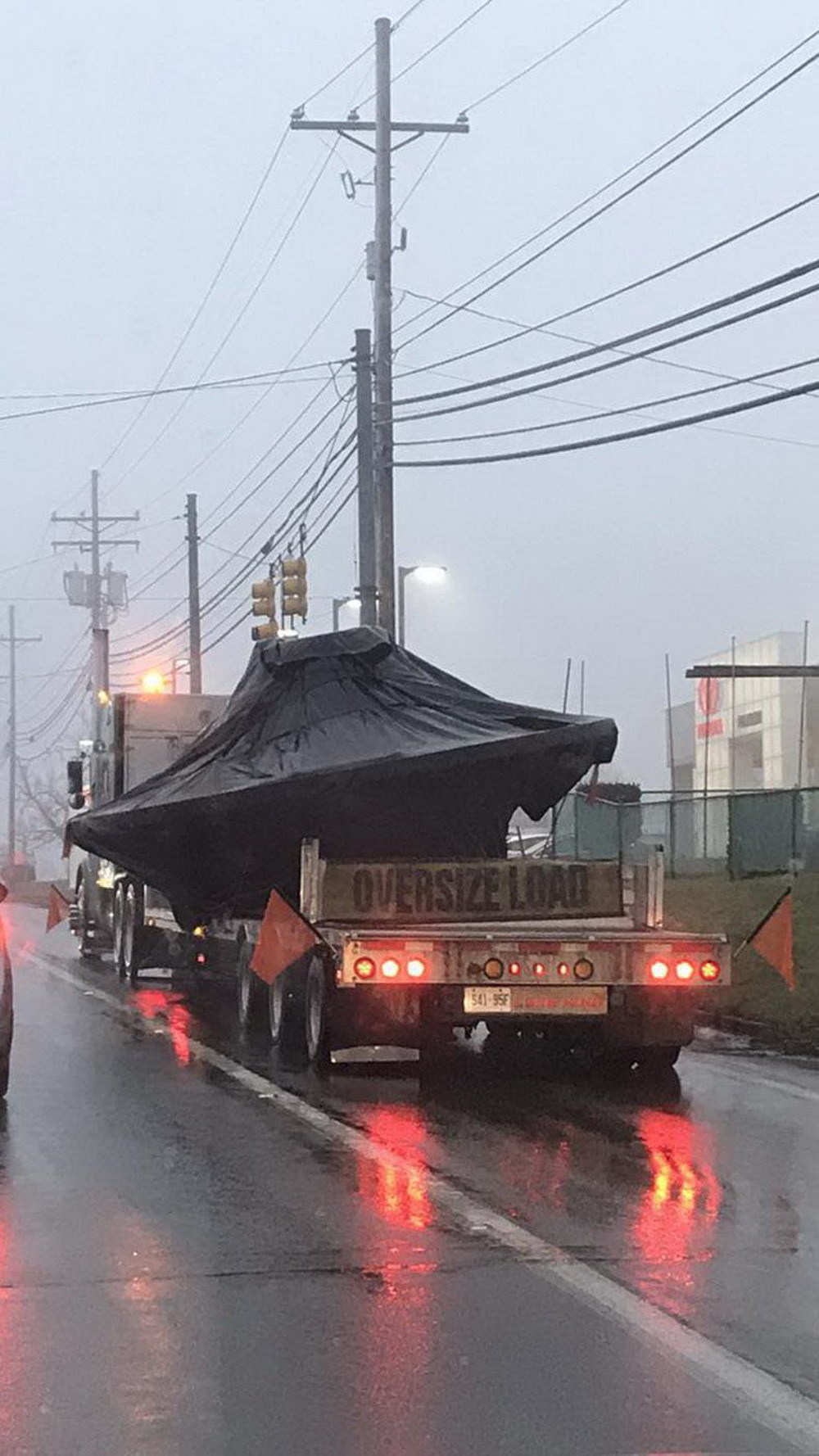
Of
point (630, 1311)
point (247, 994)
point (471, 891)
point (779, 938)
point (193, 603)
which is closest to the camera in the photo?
point (630, 1311)

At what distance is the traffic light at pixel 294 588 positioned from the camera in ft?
86.2

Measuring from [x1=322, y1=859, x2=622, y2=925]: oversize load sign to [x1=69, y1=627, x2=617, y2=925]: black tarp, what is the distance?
73 centimetres

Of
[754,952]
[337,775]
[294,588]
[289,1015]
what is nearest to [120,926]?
[294,588]

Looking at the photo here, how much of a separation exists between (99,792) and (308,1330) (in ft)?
62.4

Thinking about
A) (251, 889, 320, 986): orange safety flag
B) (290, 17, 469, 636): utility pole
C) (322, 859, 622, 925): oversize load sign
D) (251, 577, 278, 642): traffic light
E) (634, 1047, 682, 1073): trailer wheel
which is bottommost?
(634, 1047, 682, 1073): trailer wheel

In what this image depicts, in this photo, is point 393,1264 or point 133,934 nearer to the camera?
point 393,1264

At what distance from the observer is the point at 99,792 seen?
2508cm

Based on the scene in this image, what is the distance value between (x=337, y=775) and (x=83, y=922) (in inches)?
529

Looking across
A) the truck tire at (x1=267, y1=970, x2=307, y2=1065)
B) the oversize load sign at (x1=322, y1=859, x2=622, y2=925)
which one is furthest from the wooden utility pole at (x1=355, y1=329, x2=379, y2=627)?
the oversize load sign at (x1=322, y1=859, x2=622, y2=925)

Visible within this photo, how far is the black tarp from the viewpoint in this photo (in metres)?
14.4

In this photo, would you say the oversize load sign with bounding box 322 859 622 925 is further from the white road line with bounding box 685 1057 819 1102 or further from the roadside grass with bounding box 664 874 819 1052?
the white road line with bounding box 685 1057 819 1102

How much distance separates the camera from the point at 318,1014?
1333cm

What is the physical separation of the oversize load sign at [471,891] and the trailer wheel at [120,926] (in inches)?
379

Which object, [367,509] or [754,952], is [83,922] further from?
[754,952]
